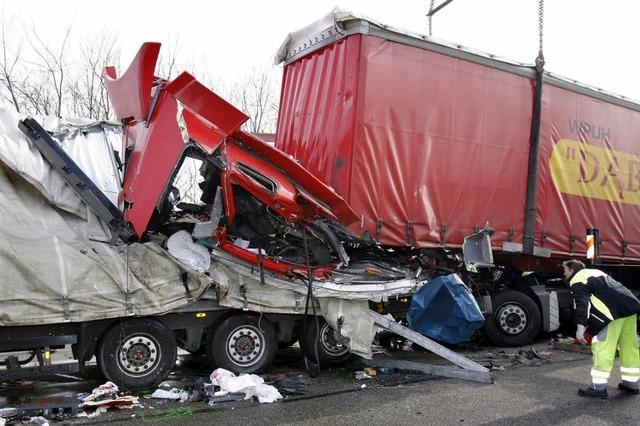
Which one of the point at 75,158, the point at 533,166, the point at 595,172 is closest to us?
the point at 75,158

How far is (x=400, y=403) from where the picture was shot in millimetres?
5129

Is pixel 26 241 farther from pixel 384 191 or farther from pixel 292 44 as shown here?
pixel 292 44

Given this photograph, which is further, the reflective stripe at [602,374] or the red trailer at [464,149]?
the red trailer at [464,149]

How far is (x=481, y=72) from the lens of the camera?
731cm

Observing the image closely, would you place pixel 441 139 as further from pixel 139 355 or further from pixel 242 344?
pixel 139 355

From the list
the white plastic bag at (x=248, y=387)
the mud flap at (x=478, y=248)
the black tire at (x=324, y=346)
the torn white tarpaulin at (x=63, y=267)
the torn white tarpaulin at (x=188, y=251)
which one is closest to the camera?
the torn white tarpaulin at (x=63, y=267)

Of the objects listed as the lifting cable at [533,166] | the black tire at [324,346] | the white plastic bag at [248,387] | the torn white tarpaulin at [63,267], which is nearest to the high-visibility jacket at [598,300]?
the lifting cable at [533,166]

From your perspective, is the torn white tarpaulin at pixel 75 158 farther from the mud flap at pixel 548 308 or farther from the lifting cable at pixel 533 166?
the mud flap at pixel 548 308

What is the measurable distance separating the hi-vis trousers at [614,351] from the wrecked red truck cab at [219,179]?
2.63m

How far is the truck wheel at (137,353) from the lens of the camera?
208 inches

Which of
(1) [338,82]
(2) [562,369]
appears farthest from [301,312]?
(2) [562,369]

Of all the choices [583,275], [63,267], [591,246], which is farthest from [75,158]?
[591,246]

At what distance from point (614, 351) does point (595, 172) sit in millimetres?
3810

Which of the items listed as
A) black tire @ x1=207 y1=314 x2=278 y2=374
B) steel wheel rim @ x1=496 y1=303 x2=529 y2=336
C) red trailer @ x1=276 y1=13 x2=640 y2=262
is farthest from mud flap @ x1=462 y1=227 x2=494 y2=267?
black tire @ x1=207 y1=314 x2=278 y2=374
